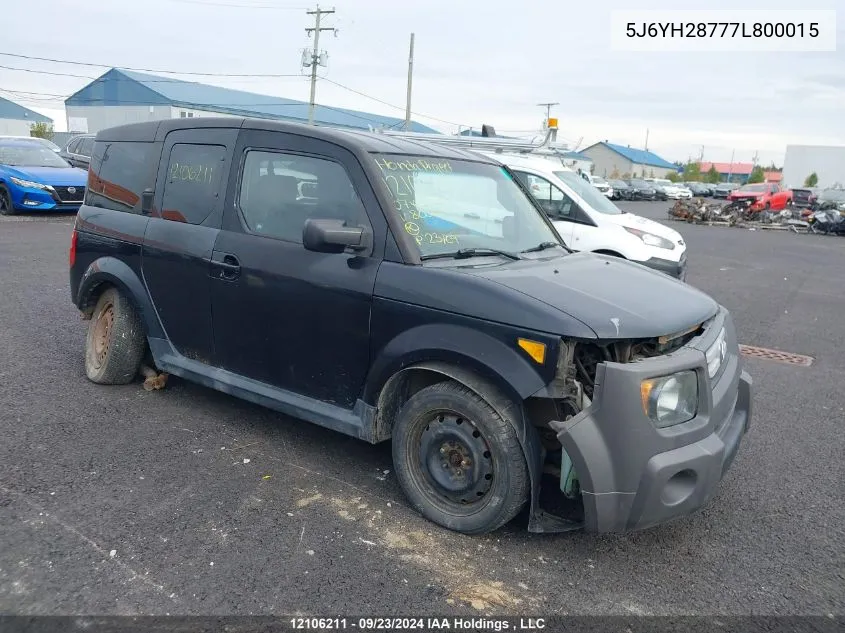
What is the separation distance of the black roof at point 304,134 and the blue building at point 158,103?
41.7 m

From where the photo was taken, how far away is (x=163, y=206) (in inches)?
181


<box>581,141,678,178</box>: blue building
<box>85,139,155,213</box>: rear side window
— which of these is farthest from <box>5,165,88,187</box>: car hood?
<box>581,141,678,178</box>: blue building

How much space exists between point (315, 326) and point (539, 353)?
131 centimetres

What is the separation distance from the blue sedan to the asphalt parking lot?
1094cm

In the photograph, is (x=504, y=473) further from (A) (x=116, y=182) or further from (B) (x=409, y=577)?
(A) (x=116, y=182)

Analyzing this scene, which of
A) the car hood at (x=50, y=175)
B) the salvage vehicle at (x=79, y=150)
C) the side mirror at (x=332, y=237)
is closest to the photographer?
the side mirror at (x=332, y=237)

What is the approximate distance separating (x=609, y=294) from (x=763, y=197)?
31609 mm

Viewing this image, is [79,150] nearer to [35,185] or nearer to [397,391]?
[35,185]

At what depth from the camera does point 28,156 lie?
15.7 metres

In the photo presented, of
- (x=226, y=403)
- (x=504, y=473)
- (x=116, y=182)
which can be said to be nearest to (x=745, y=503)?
(x=504, y=473)

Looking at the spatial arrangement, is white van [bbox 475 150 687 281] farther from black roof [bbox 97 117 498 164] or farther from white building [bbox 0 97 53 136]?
white building [bbox 0 97 53 136]

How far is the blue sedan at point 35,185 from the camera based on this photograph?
14.7 metres

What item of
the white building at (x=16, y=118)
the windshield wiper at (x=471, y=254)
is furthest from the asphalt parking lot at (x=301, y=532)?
the white building at (x=16, y=118)

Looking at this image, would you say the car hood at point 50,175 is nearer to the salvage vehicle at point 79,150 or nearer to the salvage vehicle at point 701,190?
the salvage vehicle at point 79,150
